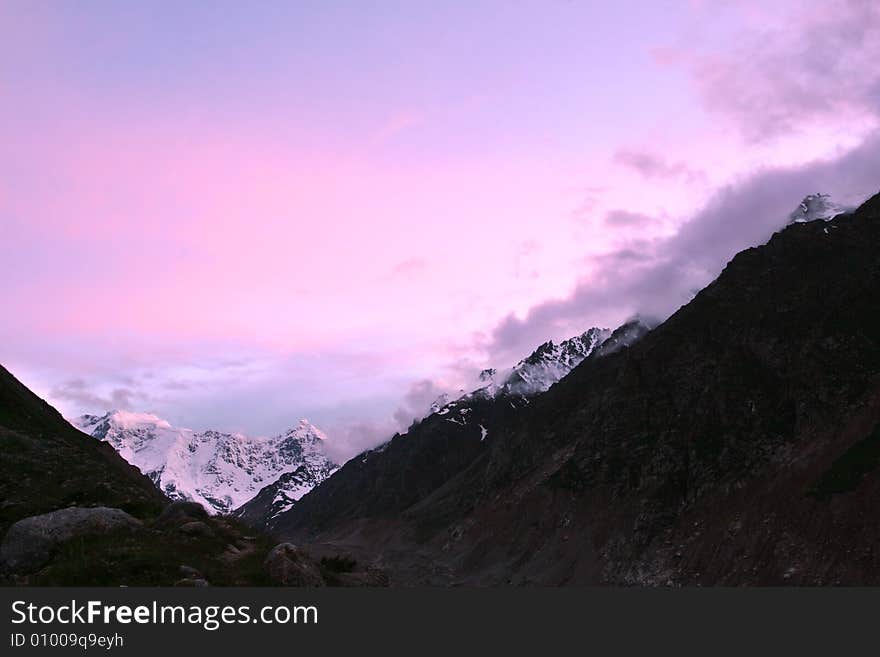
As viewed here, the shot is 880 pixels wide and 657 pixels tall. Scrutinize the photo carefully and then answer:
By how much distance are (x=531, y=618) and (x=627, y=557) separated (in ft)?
464

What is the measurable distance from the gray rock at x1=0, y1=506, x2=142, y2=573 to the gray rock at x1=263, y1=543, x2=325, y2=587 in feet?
18.8

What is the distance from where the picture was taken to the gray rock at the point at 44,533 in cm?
2466

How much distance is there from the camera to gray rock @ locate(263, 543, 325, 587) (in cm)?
2572

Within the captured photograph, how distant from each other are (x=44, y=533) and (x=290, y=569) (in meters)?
8.62

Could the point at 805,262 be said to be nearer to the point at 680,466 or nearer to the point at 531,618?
the point at 680,466

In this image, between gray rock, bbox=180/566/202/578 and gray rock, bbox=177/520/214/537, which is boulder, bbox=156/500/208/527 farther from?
gray rock, bbox=180/566/202/578

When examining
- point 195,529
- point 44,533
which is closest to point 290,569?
point 195,529

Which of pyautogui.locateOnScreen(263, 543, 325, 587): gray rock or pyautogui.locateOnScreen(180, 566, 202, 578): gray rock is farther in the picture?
pyautogui.locateOnScreen(263, 543, 325, 587): gray rock

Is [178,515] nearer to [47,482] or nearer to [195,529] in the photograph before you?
[195,529]

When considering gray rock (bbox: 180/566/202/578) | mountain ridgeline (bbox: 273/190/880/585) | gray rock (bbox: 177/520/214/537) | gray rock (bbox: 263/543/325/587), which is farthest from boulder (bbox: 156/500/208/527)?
mountain ridgeline (bbox: 273/190/880/585)

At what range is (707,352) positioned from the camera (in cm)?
18575

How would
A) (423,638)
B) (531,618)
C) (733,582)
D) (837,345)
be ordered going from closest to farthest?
(423,638) → (531,618) → (733,582) → (837,345)

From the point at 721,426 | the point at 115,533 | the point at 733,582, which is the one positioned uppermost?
the point at 721,426

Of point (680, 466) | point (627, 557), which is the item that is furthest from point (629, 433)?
point (627, 557)
